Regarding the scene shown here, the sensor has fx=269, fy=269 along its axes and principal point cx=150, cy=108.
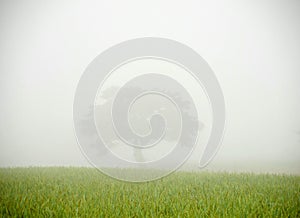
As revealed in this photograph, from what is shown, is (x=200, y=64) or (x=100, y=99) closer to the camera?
(x=200, y=64)

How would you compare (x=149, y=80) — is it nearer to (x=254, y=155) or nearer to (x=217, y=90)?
(x=217, y=90)

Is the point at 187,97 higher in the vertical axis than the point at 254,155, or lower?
higher

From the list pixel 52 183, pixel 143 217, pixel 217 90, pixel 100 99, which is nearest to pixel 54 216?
pixel 143 217

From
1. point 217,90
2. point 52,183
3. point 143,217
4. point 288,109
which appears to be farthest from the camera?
point 288,109

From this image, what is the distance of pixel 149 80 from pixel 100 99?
6910 millimetres

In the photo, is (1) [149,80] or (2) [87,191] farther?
(1) [149,80]

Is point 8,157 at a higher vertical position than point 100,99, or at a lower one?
lower

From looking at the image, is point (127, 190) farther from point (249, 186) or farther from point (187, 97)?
point (187, 97)

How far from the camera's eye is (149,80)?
2417 centimetres

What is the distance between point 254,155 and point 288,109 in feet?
65.2

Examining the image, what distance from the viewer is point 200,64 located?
70.0 feet

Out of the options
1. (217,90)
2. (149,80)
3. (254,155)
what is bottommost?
(254,155)

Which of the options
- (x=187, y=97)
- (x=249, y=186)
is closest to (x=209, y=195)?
(x=249, y=186)

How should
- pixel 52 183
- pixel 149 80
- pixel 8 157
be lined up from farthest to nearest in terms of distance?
pixel 8 157 → pixel 149 80 → pixel 52 183
